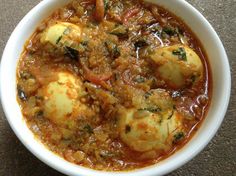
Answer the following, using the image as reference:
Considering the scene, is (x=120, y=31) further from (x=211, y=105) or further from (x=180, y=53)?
(x=211, y=105)

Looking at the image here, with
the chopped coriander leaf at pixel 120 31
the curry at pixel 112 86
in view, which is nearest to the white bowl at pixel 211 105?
the curry at pixel 112 86

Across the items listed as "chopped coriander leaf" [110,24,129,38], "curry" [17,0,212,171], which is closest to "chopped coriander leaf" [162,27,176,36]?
"curry" [17,0,212,171]

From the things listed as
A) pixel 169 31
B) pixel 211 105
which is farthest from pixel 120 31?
pixel 211 105

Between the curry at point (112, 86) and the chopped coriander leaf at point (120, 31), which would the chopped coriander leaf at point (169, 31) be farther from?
the chopped coriander leaf at point (120, 31)

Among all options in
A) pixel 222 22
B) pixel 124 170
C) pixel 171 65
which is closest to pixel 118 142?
pixel 124 170

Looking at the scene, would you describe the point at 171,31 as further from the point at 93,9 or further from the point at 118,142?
the point at 118,142

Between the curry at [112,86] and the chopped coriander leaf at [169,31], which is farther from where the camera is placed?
the chopped coriander leaf at [169,31]

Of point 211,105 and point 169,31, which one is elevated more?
point 169,31

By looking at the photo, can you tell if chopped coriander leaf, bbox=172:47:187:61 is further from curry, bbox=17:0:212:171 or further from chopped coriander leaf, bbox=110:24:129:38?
chopped coriander leaf, bbox=110:24:129:38
